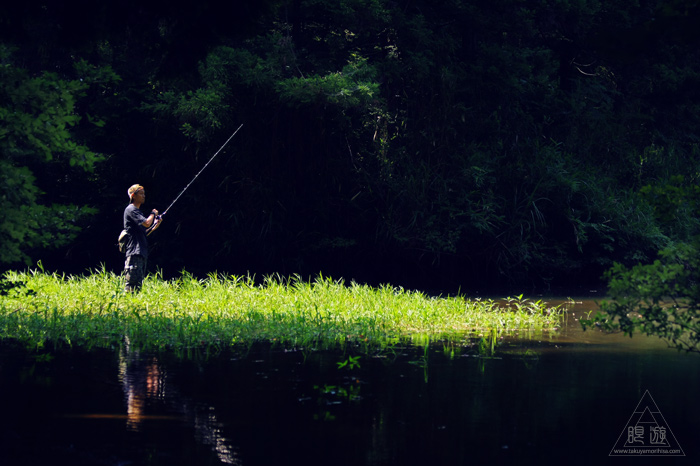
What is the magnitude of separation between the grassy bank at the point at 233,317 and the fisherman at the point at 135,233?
1.05ft

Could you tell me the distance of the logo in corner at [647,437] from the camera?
6.36m

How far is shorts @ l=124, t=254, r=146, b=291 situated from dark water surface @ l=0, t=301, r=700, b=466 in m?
4.01

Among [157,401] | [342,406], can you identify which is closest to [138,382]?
[157,401]

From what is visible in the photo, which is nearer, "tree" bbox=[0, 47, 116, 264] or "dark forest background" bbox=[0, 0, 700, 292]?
"tree" bbox=[0, 47, 116, 264]

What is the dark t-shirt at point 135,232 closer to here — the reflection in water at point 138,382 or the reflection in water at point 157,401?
the reflection in water at point 138,382

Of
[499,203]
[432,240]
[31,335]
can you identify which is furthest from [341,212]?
[31,335]

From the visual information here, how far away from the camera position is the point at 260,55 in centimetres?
2009

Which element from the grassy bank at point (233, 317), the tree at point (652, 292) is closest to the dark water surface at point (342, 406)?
the tree at point (652, 292)

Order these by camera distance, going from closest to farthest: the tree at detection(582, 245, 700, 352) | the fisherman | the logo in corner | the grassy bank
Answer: the logo in corner → the tree at detection(582, 245, 700, 352) → the grassy bank → the fisherman

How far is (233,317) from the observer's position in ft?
41.2

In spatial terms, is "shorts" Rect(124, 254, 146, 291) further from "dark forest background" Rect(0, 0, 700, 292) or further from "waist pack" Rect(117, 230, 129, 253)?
"dark forest background" Rect(0, 0, 700, 292)

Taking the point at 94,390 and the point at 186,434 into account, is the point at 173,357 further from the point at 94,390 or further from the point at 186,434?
the point at 186,434

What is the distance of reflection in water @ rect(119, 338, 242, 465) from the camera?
6.39m

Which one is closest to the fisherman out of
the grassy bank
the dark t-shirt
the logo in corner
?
the dark t-shirt
